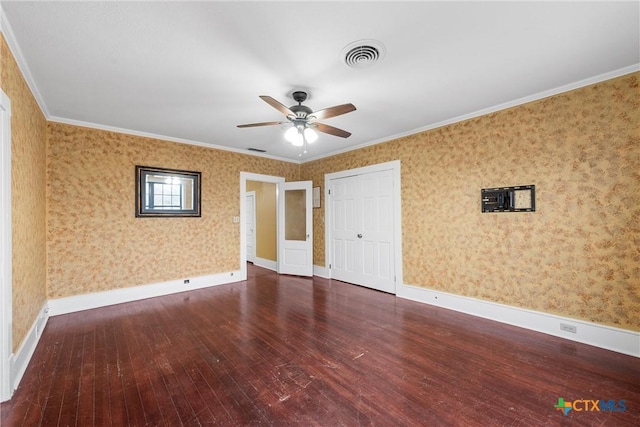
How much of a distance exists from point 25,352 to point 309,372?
2.52m

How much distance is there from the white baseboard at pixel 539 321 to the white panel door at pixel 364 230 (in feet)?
2.42

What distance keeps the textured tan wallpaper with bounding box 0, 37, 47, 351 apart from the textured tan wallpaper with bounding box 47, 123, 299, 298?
0.33 m

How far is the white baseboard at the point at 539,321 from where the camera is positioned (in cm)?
251

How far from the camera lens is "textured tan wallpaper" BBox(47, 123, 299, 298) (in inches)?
143

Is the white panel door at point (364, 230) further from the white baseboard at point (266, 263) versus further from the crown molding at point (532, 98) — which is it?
the white baseboard at point (266, 263)

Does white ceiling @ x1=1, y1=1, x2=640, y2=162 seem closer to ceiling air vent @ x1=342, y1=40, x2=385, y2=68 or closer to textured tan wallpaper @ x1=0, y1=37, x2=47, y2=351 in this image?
ceiling air vent @ x1=342, y1=40, x2=385, y2=68

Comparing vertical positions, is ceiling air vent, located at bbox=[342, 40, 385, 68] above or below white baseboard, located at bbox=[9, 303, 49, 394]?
above

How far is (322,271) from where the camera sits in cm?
572

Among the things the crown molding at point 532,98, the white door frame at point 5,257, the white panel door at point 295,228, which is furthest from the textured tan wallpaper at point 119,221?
the crown molding at point 532,98

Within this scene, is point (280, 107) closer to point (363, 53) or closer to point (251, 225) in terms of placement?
point (363, 53)

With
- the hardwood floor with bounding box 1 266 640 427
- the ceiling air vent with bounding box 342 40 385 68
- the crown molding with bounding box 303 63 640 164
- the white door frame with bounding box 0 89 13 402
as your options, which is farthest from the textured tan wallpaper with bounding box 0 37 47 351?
the crown molding with bounding box 303 63 640 164

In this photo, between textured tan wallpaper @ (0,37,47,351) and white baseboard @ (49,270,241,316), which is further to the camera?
white baseboard @ (49,270,241,316)

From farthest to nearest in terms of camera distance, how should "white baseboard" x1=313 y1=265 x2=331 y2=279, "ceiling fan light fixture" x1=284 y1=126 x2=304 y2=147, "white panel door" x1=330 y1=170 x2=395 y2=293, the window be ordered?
1. "white baseboard" x1=313 y1=265 x2=331 y2=279
2. "white panel door" x1=330 y1=170 x2=395 y2=293
3. the window
4. "ceiling fan light fixture" x1=284 y1=126 x2=304 y2=147

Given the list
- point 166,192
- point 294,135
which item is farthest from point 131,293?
point 294,135
